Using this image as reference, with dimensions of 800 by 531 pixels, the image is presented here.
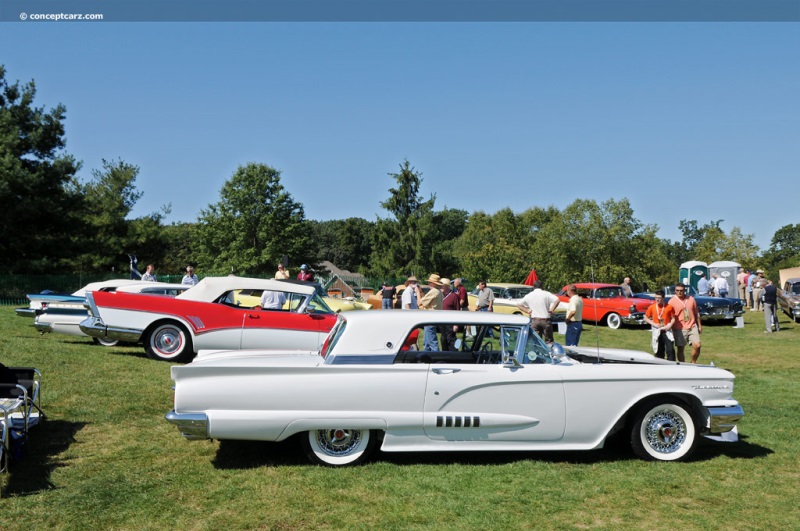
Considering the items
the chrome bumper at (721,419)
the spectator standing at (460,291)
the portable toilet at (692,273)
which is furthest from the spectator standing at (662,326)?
the portable toilet at (692,273)

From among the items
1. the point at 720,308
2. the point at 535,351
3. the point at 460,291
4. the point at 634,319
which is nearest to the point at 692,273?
the point at 720,308

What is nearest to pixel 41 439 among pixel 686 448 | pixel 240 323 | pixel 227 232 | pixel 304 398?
pixel 304 398

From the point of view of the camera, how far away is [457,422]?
6.06 metres

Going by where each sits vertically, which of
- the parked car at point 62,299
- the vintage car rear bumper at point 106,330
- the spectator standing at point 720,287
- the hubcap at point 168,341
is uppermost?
the spectator standing at point 720,287

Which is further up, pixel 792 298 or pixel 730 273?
pixel 730 273

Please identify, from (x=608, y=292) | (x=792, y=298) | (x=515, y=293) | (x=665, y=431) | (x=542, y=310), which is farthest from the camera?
(x=515, y=293)

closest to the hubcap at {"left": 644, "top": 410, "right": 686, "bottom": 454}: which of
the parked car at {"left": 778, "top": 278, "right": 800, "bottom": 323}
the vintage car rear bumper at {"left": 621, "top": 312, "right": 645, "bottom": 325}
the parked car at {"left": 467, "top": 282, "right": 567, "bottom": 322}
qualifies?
the vintage car rear bumper at {"left": 621, "top": 312, "right": 645, "bottom": 325}

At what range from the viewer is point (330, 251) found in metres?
111

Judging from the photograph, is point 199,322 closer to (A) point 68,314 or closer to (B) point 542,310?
(A) point 68,314

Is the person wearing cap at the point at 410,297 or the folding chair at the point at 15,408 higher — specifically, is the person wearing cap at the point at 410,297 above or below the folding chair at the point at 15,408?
above

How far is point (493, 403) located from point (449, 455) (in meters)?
0.79

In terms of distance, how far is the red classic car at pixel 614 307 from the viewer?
21.2m

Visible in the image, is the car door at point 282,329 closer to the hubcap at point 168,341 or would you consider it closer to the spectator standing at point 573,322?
the hubcap at point 168,341

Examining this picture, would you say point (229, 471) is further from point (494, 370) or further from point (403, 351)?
point (494, 370)
